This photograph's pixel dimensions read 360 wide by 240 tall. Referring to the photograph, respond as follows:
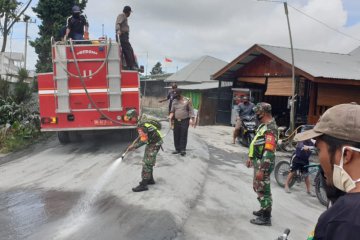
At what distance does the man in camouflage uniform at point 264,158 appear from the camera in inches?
234

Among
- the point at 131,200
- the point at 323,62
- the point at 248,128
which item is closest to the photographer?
the point at 131,200

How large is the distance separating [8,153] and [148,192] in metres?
6.08

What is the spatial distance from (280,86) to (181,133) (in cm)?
753

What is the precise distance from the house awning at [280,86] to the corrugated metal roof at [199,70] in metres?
17.3

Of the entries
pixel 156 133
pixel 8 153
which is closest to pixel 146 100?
pixel 8 153

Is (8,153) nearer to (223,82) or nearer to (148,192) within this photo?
(148,192)

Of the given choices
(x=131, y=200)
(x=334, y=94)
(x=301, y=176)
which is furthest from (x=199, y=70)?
(x=131, y=200)

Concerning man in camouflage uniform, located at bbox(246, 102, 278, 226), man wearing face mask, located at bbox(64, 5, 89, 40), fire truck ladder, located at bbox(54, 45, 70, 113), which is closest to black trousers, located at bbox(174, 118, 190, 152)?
fire truck ladder, located at bbox(54, 45, 70, 113)

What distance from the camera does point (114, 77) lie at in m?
10.5

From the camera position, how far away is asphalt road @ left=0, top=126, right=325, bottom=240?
5.55 metres

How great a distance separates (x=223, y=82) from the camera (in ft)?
71.4

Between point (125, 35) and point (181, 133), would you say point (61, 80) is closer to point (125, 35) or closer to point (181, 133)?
point (125, 35)

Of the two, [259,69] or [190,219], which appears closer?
[190,219]

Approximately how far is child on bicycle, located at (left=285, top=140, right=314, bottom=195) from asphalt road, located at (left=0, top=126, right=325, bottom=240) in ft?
1.00
